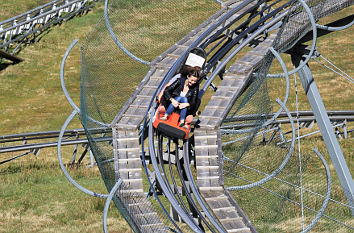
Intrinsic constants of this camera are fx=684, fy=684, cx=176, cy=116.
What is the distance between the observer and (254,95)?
11.1m

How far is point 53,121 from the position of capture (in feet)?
90.2

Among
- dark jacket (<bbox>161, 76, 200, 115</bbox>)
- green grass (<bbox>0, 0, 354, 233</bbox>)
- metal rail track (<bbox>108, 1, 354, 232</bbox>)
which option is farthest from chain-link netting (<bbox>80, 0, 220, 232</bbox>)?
dark jacket (<bbox>161, 76, 200, 115</bbox>)

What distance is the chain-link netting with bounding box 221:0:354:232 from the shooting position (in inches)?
404

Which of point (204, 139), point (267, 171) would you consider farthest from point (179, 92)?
point (267, 171)

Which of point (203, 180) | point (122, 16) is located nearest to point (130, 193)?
point (203, 180)

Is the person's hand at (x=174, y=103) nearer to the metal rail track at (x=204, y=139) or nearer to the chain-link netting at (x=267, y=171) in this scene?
the metal rail track at (x=204, y=139)

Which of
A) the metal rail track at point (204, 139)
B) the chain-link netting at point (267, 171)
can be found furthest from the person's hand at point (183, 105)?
the chain-link netting at point (267, 171)

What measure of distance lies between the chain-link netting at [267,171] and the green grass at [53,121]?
0.29ft

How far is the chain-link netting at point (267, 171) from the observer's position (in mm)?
10273

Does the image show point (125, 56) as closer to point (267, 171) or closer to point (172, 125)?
point (172, 125)

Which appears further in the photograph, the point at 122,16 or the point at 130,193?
the point at 122,16

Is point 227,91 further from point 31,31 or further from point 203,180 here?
point 31,31

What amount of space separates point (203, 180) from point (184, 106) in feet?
3.70

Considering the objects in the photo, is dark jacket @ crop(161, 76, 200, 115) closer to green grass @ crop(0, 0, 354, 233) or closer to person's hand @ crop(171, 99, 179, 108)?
person's hand @ crop(171, 99, 179, 108)
